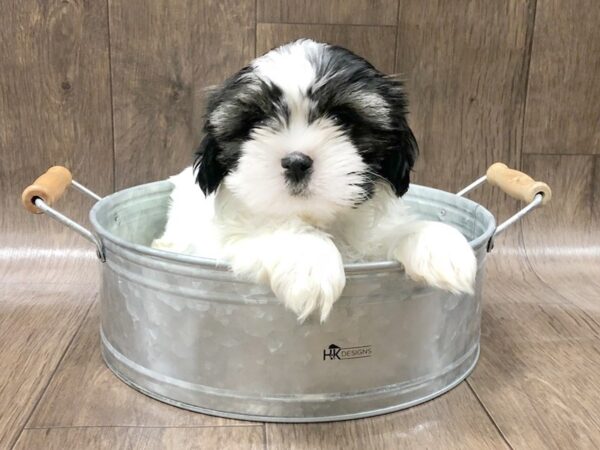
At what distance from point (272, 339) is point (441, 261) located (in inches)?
12.0

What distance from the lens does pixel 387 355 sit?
1.28 meters

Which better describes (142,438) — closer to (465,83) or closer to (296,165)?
(296,165)

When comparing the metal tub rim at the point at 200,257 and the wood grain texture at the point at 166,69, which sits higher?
the wood grain texture at the point at 166,69

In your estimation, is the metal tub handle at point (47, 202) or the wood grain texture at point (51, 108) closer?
the metal tub handle at point (47, 202)

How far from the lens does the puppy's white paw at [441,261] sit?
118 centimetres

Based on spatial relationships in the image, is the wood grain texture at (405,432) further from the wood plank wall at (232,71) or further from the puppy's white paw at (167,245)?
the wood plank wall at (232,71)

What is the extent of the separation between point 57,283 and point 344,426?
101 centimetres

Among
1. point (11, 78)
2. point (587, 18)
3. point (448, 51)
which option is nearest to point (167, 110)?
point (11, 78)

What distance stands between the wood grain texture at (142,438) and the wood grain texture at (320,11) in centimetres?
119

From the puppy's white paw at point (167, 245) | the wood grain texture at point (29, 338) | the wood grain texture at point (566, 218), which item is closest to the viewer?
the wood grain texture at point (29, 338)

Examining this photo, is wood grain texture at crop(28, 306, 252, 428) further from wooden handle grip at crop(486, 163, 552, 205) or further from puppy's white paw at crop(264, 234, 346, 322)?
wooden handle grip at crop(486, 163, 552, 205)

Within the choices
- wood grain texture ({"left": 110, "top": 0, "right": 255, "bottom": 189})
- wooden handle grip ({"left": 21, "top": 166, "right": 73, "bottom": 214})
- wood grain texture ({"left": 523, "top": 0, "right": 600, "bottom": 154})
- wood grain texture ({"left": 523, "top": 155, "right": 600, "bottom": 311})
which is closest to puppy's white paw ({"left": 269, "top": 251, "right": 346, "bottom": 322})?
wooden handle grip ({"left": 21, "top": 166, "right": 73, "bottom": 214})

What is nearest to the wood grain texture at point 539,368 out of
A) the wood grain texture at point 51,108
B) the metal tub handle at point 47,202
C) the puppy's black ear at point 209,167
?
the puppy's black ear at point 209,167

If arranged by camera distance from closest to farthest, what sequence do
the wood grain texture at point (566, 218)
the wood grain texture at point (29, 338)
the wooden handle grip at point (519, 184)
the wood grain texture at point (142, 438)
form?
1. the wood grain texture at point (142, 438)
2. the wood grain texture at point (29, 338)
3. the wooden handle grip at point (519, 184)
4. the wood grain texture at point (566, 218)
